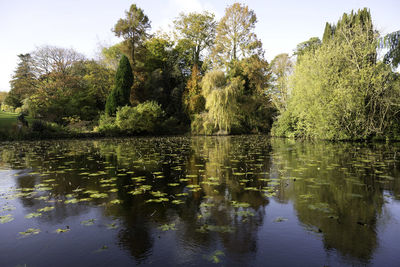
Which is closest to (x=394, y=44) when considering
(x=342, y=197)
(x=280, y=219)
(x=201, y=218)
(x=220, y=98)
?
(x=342, y=197)

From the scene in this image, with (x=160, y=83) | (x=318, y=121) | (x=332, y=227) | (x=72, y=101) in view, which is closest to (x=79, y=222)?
(x=332, y=227)

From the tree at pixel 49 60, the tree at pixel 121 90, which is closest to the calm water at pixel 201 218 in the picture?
the tree at pixel 121 90

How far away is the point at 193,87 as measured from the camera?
29234 mm

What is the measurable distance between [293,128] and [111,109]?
17142 mm

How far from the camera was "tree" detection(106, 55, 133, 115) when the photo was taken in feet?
81.9

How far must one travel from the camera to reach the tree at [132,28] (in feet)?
97.9

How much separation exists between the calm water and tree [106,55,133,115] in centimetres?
1850

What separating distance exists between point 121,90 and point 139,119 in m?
4.11

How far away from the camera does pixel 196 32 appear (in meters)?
31.4

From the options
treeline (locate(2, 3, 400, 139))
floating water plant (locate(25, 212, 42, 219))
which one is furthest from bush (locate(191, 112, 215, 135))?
floating water plant (locate(25, 212, 42, 219))

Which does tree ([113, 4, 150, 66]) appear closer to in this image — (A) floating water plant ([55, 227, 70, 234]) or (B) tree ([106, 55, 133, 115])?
(B) tree ([106, 55, 133, 115])

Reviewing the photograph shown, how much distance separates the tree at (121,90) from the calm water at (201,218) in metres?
18.5

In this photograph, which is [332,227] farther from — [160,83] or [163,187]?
[160,83]

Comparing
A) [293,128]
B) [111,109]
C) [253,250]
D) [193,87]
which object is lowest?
[253,250]
